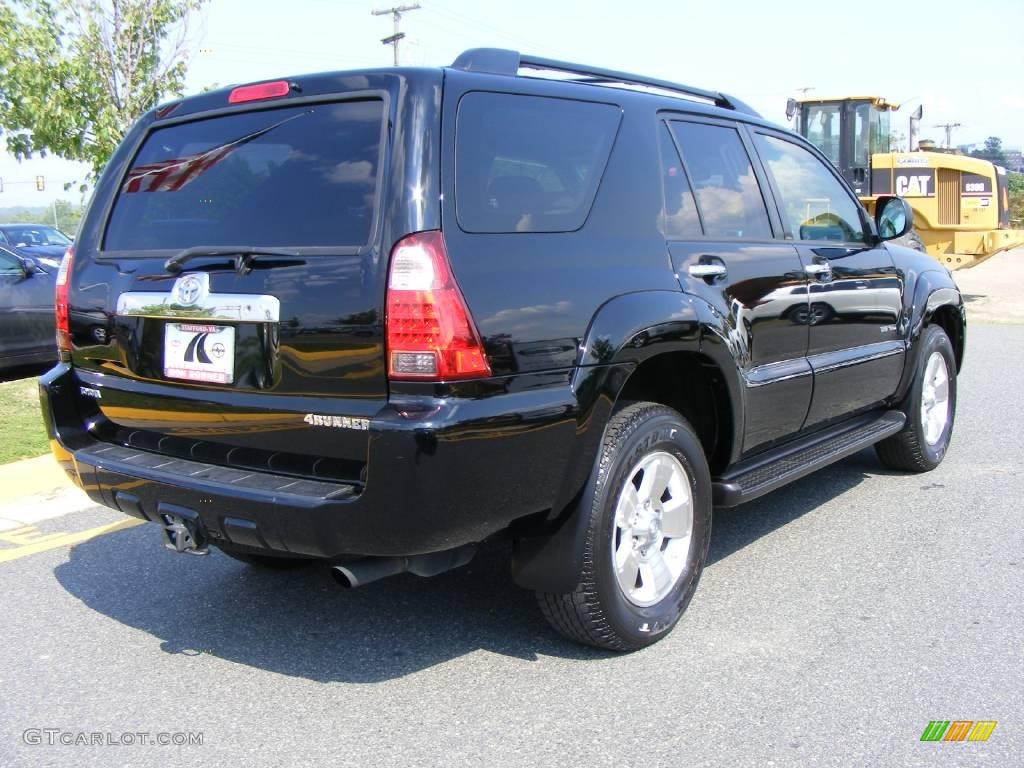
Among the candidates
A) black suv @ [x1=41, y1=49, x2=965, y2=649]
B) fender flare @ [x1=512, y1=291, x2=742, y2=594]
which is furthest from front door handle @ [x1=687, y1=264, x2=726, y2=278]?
fender flare @ [x1=512, y1=291, x2=742, y2=594]

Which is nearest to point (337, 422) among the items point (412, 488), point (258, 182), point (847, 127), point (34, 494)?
point (412, 488)

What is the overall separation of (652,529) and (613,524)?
317 millimetres

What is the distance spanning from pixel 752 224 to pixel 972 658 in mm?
1890

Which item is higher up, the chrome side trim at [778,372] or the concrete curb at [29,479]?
the chrome side trim at [778,372]

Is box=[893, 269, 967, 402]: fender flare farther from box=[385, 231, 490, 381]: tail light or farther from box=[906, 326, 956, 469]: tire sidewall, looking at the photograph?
box=[385, 231, 490, 381]: tail light

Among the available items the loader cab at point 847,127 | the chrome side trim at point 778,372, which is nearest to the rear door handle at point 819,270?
the chrome side trim at point 778,372

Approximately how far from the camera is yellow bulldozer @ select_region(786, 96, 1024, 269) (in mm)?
16547

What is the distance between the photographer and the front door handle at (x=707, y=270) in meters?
3.71

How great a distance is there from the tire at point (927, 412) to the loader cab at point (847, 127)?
11039mm

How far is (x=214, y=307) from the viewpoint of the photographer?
3.10 m

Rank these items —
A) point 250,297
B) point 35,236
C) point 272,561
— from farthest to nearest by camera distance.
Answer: point 35,236 → point 272,561 → point 250,297

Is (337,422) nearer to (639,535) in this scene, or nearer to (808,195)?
(639,535)

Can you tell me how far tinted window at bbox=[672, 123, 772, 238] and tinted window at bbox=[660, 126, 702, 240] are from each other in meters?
0.06

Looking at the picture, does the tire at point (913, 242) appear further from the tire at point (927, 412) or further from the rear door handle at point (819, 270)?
the rear door handle at point (819, 270)
